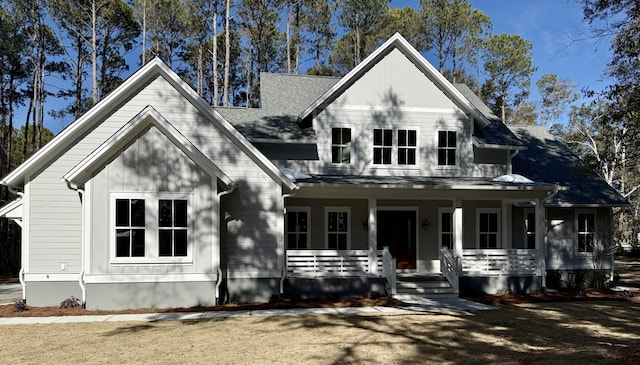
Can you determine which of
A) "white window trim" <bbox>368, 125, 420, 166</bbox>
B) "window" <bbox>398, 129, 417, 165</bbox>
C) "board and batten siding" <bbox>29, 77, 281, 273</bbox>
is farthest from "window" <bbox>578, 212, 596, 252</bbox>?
"board and batten siding" <bbox>29, 77, 281, 273</bbox>

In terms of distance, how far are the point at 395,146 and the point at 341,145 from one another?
1954 millimetres

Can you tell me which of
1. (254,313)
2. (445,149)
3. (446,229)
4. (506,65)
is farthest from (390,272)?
(506,65)

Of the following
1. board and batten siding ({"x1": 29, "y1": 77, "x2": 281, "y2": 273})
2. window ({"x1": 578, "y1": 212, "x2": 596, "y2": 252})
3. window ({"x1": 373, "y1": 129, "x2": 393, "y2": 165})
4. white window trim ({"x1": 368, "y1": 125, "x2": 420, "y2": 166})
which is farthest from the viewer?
window ({"x1": 578, "y1": 212, "x2": 596, "y2": 252})

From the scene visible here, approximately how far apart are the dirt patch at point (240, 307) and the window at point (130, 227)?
1.50m

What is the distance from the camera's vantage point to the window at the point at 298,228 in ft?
50.0

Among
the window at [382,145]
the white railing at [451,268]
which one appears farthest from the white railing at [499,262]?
the window at [382,145]

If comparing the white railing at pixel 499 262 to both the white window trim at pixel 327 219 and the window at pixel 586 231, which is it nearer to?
the window at pixel 586 231

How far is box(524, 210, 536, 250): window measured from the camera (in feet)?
54.0

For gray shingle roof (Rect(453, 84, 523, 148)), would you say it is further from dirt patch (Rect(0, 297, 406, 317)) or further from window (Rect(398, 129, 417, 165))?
dirt patch (Rect(0, 297, 406, 317))

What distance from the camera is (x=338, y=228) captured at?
50.9 feet

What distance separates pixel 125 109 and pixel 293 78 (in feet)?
27.0

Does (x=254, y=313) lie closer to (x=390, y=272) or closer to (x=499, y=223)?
(x=390, y=272)

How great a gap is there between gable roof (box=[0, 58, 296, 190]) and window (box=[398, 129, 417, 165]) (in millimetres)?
5131

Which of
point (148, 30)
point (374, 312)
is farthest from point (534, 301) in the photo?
point (148, 30)
